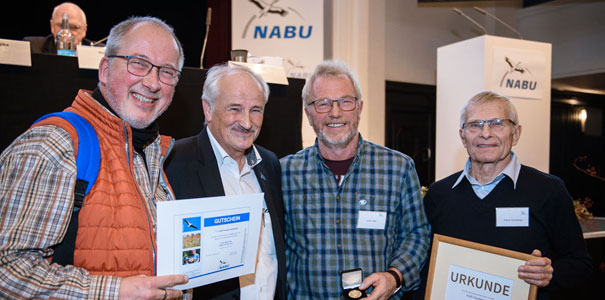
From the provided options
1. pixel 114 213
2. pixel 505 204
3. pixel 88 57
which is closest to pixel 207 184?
pixel 114 213

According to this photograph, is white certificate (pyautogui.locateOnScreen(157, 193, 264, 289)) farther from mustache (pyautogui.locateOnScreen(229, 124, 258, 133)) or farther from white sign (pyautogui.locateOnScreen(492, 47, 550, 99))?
white sign (pyautogui.locateOnScreen(492, 47, 550, 99))

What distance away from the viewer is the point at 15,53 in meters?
2.33

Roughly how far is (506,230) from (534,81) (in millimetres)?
3439

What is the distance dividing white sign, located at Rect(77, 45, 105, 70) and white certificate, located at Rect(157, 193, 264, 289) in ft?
5.10

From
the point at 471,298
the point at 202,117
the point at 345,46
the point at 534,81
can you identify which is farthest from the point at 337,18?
the point at 471,298

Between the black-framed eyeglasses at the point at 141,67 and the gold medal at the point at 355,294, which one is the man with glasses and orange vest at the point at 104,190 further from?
the gold medal at the point at 355,294

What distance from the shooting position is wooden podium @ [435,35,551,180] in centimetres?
470

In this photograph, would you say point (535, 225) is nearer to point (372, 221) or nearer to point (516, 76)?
point (372, 221)

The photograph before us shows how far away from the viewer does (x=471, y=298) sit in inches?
78.7

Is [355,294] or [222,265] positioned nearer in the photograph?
[222,265]

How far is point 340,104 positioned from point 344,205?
22.4 inches

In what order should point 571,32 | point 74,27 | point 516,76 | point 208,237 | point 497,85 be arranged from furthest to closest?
1. point 571,32
2. point 516,76
3. point 497,85
4. point 74,27
5. point 208,237

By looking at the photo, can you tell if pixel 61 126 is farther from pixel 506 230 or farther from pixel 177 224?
pixel 506 230

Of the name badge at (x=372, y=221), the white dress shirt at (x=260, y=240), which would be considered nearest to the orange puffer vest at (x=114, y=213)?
the white dress shirt at (x=260, y=240)
